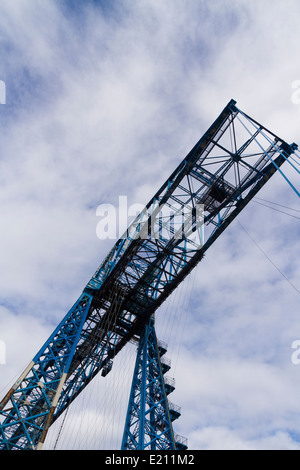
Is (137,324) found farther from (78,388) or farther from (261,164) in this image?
(261,164)

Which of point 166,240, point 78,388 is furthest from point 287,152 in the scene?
point 78,388

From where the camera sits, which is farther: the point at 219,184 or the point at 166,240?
the point at 166,240

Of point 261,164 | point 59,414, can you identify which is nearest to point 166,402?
point 59,414

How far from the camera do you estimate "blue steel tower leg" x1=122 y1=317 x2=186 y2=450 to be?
17.6 metres

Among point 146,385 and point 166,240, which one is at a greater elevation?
point 166,240

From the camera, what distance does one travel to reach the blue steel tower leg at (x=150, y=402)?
57.8 feet

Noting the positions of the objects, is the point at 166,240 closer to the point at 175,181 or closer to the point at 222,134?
the point at 175,181

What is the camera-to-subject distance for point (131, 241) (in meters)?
19.7

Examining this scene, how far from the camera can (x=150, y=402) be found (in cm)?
1888
